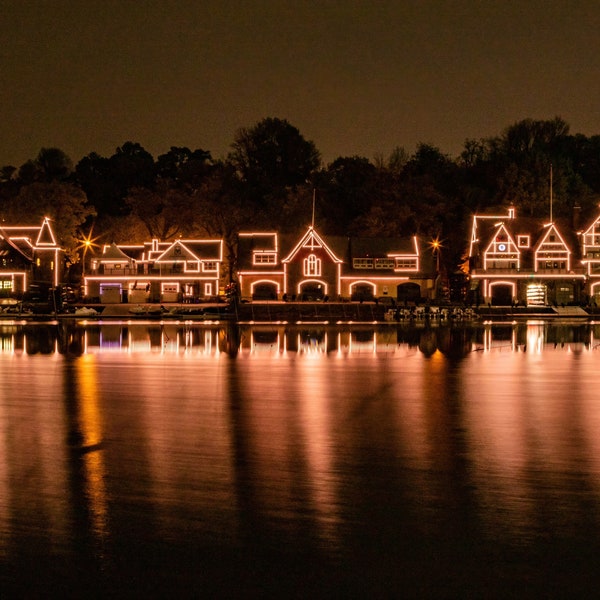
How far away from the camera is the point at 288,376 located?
2041cm

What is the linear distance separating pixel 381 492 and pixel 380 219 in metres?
72.0

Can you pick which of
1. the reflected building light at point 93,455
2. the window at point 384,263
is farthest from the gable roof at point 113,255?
the reflected building light at point 93,455

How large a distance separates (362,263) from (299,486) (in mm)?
64597

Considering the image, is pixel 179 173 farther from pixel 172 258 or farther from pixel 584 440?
pixel 584 440

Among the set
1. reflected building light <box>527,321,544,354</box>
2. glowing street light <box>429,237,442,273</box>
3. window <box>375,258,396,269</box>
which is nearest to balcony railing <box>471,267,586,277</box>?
glowing street light <box>429,237,442,273</box>

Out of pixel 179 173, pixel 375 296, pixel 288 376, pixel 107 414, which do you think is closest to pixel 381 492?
pixel 107 414

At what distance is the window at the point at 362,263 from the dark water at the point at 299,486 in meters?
53.2

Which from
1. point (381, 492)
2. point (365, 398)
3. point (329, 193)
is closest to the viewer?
→ point (381, 492)

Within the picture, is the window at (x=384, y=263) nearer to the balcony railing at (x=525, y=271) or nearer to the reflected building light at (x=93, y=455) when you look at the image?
the balcony railing at (x=525, y=271)

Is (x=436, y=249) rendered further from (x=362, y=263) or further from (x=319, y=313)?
(x=319, y=313)

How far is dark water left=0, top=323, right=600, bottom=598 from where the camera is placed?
6.64 metres

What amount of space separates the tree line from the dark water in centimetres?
6364

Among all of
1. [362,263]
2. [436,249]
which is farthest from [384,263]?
[436,249]

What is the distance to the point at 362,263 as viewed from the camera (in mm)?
73125
